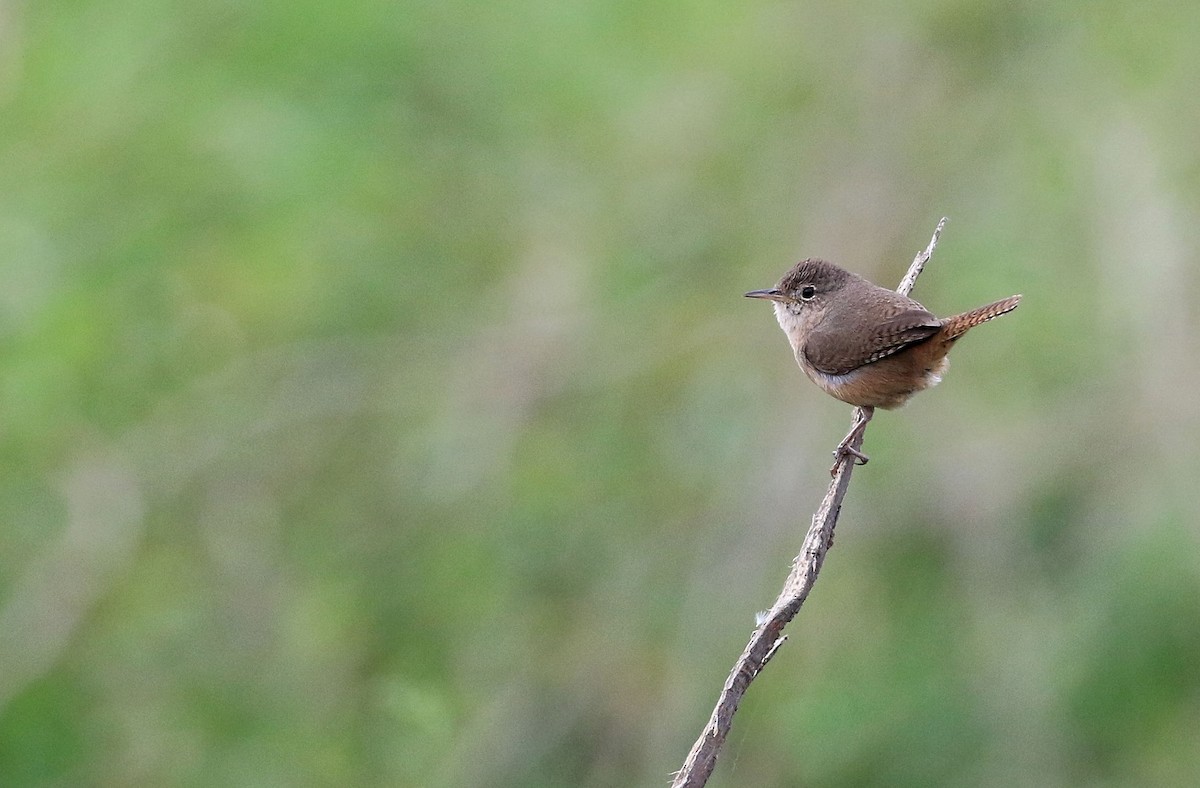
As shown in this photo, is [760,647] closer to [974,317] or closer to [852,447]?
→ [852,447]

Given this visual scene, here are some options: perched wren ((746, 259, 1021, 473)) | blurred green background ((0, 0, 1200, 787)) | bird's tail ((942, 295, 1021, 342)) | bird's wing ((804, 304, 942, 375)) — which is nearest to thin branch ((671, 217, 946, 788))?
bird's tail ((942, 295, 1021, 342))

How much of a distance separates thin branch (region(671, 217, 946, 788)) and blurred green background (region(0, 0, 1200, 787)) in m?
3.08

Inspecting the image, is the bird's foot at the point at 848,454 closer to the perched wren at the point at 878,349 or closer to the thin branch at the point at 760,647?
the perched wren at the point at 878,349

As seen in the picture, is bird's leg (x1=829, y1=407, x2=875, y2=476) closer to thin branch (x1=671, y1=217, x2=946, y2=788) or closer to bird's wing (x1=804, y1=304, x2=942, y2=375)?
bird's wing (x1=804, y1=304, x2=942, y2=375)

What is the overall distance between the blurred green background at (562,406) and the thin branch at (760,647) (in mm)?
3081

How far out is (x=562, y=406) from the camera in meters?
7.50

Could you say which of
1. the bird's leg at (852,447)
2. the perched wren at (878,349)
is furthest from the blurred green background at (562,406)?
the bird's leg at (852,447)

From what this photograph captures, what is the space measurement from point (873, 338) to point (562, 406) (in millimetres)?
3087

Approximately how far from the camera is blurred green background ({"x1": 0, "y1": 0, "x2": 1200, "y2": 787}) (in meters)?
6.30

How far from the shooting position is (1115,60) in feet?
26.6

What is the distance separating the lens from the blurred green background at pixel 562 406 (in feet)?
20.7

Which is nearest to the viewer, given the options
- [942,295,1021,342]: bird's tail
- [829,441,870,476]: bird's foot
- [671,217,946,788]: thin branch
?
[671,217,946,788]: thin branch

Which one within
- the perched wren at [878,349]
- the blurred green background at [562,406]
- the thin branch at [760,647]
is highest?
the blurred green background at [562,406]

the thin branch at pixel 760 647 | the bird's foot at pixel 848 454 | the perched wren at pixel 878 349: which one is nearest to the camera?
the thin branch at pixel 760 647
